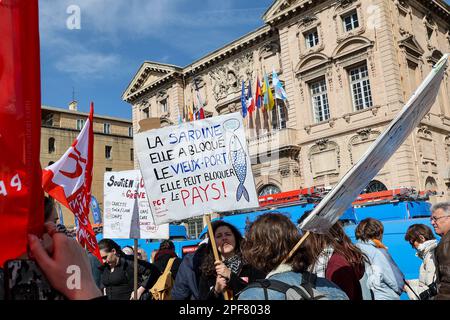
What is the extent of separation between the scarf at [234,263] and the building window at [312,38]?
73.4ft

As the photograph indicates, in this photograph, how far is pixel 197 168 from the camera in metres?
4.23

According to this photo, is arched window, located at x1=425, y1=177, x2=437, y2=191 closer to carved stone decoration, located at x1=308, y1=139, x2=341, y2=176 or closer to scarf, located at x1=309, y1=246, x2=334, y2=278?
carved stone decoration, located at x1=308, y1=139, x2=341, y2=176

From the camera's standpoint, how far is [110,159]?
4756cm

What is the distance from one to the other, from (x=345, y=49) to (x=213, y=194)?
2074cm

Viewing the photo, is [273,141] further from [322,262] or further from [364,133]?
[322,262]

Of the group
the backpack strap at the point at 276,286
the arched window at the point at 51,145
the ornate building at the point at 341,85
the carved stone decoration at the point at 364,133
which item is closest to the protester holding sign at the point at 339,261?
the backpack strap at the point at 276,286

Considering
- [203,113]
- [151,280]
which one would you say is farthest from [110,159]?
[151,280]

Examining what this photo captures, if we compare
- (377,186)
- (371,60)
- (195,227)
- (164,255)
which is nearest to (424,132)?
(377,186)

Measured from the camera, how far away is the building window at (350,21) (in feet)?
74.5

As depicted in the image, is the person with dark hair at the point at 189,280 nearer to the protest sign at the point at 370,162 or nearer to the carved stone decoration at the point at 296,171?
the protest sign at the point at 370,162

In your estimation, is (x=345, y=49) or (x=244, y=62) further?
(x=244, y=62)
